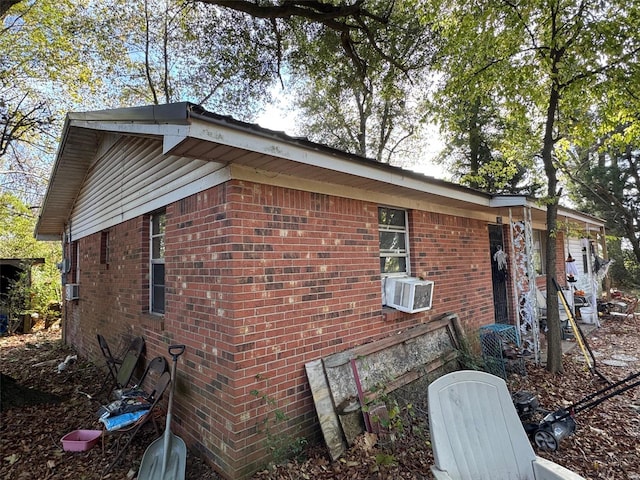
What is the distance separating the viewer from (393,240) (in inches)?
211

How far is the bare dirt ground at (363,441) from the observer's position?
10.8ft

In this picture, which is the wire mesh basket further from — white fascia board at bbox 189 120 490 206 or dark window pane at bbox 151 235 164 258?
dark window pane at bbox 151 235 164 258

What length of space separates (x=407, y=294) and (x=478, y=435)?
2.50 meters

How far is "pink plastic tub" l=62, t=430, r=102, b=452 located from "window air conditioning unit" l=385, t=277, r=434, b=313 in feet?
13.4

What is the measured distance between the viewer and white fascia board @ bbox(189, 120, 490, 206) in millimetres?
2508

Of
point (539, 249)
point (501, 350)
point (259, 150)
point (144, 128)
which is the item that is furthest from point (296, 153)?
point (539, 249)

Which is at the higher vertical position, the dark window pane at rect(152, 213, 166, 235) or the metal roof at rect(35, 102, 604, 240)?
the metal roof at rect(35, 102, 604, 240)

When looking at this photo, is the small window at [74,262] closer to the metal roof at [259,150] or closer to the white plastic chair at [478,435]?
the metal roof at [259,150]

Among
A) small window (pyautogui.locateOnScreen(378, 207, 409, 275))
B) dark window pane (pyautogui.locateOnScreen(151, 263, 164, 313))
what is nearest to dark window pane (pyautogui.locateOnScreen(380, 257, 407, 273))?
small window (pyautogui.locateOnScreen(378, 207, 409, 275))

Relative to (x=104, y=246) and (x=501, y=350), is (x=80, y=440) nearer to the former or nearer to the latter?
(x=104, y=246)

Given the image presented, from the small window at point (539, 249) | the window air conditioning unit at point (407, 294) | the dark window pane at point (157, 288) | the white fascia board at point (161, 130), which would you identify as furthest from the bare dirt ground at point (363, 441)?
the small window at point (539, 249)

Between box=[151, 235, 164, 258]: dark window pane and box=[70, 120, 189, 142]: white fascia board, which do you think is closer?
box=[70, 120, 189, 142]: white fascia board

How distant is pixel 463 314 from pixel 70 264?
991cm

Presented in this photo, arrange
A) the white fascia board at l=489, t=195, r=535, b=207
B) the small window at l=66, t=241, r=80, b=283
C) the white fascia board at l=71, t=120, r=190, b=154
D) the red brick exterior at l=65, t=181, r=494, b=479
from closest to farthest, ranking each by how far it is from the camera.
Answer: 1. the white fascia board at l=71, t=120, r=190, b=154
2. the red brick exterior at l=65, t=181, r=494, b=479
3. the white fascia board at l=489, t=195, r=535, b=207
4. the small window at l=66, t=241, r=80, b=283
